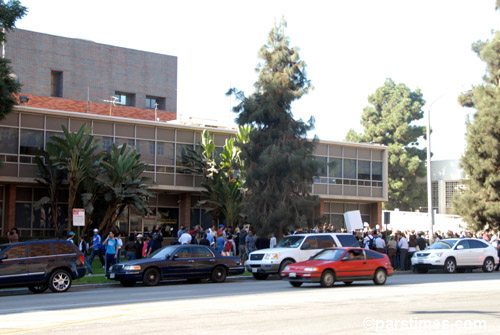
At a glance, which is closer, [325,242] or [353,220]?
[325,242]

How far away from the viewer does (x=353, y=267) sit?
783 inches

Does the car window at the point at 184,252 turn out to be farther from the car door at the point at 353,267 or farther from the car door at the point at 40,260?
the car door at the point at 353,267

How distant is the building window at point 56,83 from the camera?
52.3 meters

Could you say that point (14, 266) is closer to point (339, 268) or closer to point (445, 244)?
point (339, 268)

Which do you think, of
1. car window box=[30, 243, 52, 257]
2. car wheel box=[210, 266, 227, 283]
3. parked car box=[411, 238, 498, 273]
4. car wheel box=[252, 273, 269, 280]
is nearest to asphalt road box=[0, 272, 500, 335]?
car window box=[30, 243, 52, 257]

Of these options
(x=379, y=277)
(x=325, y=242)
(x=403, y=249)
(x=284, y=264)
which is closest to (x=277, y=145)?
(x=403, y=249)

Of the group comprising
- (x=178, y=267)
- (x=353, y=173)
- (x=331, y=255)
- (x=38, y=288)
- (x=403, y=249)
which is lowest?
(x=38, y=288)

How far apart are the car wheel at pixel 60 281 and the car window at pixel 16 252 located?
109 centimetres

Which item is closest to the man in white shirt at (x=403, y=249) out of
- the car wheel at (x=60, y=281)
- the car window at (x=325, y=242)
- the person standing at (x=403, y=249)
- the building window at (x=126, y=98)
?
the person standing at (x=403, y=249)

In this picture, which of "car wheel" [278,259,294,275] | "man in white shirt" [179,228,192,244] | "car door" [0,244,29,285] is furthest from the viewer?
"man in white shirt" [179,228,192,244]

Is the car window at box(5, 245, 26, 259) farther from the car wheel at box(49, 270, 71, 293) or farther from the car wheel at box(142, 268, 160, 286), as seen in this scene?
the car wheel at box(142, 268, 160, 286)

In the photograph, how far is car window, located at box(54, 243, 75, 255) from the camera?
19.2 m

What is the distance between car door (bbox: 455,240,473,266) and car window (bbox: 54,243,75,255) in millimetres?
16883

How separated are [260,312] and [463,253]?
18.0 metres
